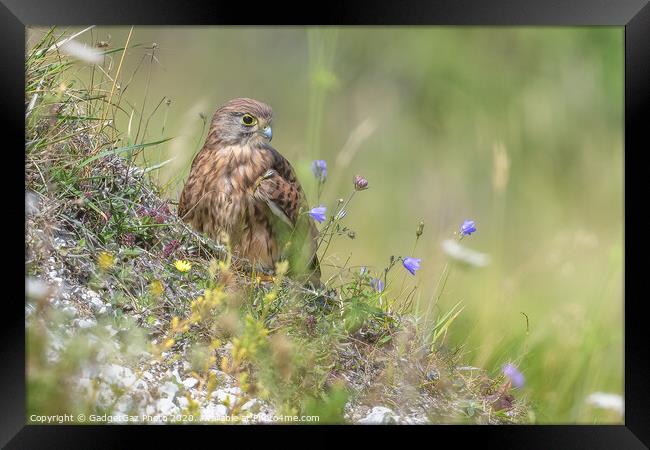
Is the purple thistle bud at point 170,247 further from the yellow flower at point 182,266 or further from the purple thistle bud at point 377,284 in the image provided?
the purple thistle bud at point 377,284

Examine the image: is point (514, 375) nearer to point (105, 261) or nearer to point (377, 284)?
point (377, 284)

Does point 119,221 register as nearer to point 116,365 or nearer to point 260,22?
point 116,365

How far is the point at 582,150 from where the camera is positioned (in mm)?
4469

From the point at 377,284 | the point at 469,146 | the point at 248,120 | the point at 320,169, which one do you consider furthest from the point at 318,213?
the point at 469,146

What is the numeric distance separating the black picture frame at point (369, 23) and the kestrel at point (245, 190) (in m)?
1.24

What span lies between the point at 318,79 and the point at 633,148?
4.86 feet

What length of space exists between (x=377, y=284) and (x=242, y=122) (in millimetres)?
1344

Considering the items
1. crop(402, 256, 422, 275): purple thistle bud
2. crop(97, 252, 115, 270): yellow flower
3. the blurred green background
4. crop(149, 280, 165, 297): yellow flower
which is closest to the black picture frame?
the blurred green background

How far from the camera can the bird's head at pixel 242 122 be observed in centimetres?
474

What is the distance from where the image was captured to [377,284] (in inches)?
153

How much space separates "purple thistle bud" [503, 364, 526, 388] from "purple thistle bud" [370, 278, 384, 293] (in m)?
0.61

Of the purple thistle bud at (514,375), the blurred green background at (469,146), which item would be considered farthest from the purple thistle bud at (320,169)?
the purple thistle bud at (514,375)

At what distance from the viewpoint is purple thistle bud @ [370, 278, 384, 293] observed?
3.88 metres

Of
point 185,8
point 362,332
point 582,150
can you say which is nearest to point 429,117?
point 582,150
